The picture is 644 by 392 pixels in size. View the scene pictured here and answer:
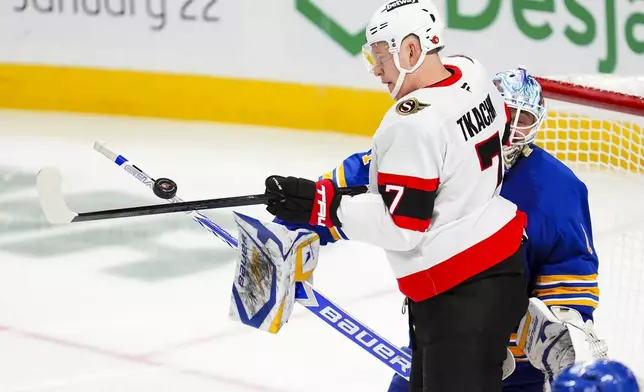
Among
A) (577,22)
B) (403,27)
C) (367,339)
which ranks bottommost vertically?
(367,339)

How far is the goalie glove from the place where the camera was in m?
2.05

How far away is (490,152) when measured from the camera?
73.1 inches

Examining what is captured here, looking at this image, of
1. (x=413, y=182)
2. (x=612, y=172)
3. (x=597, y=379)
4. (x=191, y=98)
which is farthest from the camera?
(x=191, y=98)

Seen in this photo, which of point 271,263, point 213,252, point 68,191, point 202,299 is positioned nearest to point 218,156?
point 68,191

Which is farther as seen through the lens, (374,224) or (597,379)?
(374,224)

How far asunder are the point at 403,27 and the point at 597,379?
31.2 inches

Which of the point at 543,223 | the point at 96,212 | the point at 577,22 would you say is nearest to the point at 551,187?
the point at 543,223

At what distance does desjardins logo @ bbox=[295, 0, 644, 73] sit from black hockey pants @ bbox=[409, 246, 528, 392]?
3665 mm

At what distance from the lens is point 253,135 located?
6414mm

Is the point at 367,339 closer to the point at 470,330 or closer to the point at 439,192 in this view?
the point at 470,330

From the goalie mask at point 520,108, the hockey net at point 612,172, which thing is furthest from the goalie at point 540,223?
the hockey net at point 612,172

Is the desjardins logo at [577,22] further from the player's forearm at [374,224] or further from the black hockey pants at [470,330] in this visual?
the player's forearm at [374,224]

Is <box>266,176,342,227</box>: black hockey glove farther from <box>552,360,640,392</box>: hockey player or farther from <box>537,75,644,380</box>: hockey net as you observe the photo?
<box>537,75,644,380</box>: hockey net

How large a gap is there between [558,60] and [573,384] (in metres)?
4.46
